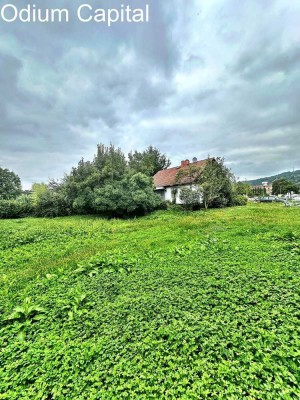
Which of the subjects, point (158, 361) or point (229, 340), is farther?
point (229, 340)

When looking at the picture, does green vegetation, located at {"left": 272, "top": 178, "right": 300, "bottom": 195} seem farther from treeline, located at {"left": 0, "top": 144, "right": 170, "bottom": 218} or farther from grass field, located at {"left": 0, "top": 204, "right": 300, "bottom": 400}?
grass field, located at {"left": 0, "top": 204, "right": 300, "bottom": 400}

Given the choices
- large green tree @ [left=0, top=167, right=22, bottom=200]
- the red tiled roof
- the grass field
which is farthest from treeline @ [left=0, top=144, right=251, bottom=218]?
large green tree @ [left=0, top=167, right=22, bottom=200]

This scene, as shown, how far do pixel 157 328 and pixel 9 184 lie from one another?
5409 centimetres

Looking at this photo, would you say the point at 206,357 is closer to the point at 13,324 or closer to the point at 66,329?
the point at 66,329

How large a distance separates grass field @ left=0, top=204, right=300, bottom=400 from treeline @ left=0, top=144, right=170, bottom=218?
36.4ft

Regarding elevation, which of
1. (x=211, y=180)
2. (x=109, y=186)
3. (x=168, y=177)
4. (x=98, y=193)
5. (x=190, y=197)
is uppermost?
(x=168, y=177)

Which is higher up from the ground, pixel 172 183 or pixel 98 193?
pixel 172 183

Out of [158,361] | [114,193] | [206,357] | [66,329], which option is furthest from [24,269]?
[114,193]

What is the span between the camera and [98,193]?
16.5 m

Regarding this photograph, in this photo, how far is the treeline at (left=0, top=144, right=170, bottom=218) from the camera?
53.7 ft

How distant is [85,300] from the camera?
3701 mm

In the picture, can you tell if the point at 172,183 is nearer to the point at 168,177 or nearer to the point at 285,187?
the point at 168,177

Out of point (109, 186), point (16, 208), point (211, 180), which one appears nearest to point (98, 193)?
point (109, 186)

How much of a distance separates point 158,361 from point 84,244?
6.24m
